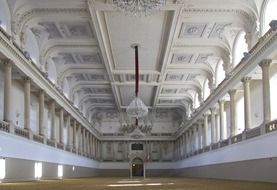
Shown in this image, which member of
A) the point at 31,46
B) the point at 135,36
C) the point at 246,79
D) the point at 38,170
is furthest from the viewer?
the point at 38,170

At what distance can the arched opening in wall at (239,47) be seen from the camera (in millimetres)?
23047

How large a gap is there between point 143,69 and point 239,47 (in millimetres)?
8126

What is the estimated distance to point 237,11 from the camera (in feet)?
67.4

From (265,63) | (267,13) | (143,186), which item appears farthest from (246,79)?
(143,186)

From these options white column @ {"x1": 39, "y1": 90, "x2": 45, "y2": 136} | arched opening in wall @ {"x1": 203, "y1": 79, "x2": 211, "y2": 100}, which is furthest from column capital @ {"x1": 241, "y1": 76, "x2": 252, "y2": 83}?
arched opening in wall @ {"x1": 203, "y1": 79, "x2": 211, "y2": 100}

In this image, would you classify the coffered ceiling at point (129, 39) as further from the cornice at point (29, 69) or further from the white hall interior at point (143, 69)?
the cornice at point (29, 69)

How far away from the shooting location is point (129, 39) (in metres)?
24.1

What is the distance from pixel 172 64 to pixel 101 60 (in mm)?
4677

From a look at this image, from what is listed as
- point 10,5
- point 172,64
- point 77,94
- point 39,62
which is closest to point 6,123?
point 10,5

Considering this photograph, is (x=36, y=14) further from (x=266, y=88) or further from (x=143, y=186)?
(x=266, y=88)

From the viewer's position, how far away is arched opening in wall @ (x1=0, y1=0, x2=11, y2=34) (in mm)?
18964

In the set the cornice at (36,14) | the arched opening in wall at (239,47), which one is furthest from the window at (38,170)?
the arched opening in wall at (239,47)

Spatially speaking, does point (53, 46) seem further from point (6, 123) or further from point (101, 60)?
point (6, 123)

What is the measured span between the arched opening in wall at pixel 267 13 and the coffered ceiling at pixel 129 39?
624mm
